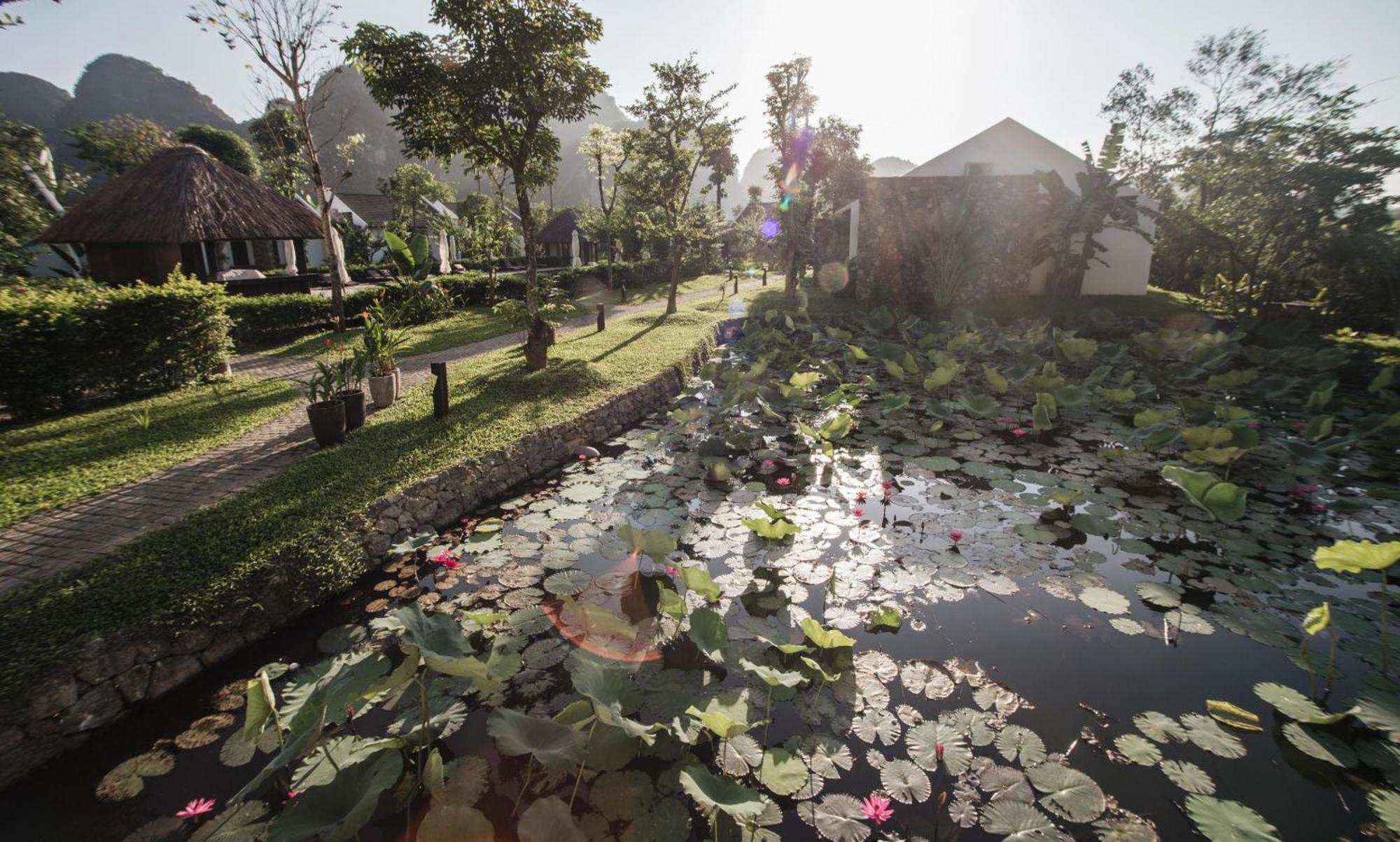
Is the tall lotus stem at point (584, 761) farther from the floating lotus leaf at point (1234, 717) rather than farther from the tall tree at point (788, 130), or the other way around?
the tall tree at point (788, 130)

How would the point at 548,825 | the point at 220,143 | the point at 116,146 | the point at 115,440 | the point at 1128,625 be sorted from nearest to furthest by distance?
the point at 548,825, the point at 1128,625, the point at 115,440, the point at 116,146, the point at 220,143

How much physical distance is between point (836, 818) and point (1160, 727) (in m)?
1.98

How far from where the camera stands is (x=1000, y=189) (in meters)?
16.5

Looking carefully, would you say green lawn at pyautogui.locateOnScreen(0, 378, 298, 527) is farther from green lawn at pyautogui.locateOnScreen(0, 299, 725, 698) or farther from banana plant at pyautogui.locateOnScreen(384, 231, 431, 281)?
banana plant at pyautogui.locateOnScreen(384, 231, 431, 281)

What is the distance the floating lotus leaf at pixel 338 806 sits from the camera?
2.05 metres

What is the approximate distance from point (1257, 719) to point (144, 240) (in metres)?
22.8

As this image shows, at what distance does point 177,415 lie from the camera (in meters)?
7.62

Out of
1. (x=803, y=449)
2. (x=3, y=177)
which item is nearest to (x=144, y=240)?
(x=3, y=177)

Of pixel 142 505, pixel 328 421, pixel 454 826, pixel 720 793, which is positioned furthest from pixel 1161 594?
pixel 142 505

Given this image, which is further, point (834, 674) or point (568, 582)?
point (568, 582)

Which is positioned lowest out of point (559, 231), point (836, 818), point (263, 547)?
point (836, 818)

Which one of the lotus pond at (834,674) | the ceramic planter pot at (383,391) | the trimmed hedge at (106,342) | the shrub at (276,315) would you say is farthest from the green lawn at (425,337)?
the lotus pond at (834,674)

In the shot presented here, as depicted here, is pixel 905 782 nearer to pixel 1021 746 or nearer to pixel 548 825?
pixel 1021 746

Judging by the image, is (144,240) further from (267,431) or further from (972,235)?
(972,235)
